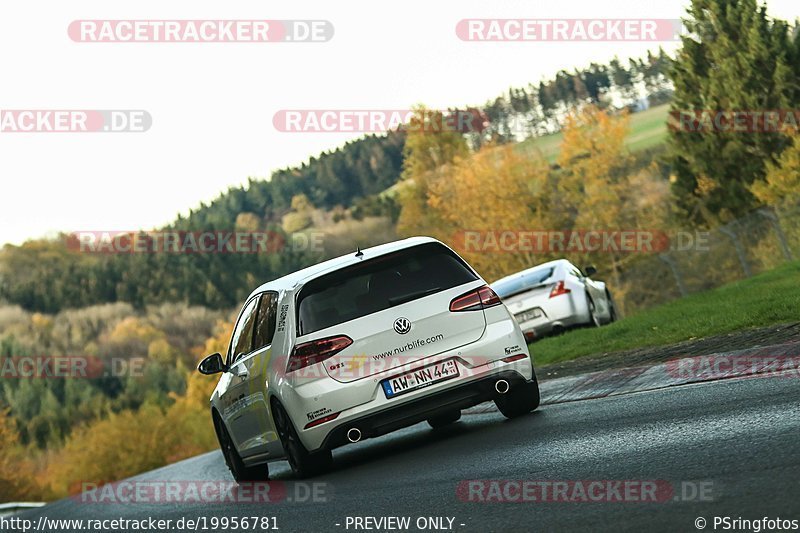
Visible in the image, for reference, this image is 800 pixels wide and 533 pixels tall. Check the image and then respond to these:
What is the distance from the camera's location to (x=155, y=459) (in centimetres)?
11000

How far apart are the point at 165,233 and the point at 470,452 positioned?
523 feet

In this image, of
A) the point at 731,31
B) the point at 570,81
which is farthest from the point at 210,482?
the point at 570,81

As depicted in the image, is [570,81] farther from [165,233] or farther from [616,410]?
[616,410]

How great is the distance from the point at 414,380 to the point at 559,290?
11212 mm

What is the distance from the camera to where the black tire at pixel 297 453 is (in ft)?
34.4

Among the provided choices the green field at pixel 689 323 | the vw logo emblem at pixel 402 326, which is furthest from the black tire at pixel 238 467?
the green field at pixel 689 323

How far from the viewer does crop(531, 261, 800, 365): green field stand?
1364 centimetres

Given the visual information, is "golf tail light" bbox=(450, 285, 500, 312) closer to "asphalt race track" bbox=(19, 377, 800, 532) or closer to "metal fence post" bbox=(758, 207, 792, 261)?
"asphalt race track" bbox=(19, 377, 800, 532)

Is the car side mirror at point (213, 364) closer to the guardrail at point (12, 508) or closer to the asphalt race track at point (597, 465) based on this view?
the asphalt race track at point (597, 465)

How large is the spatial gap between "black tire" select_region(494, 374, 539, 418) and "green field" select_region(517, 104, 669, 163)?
80.1 metres

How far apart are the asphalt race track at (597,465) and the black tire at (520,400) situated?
121mm

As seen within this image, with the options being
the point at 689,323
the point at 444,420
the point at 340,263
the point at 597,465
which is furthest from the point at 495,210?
the point at 597,465

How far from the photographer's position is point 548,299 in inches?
830

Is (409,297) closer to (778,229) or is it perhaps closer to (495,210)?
(778,229)
